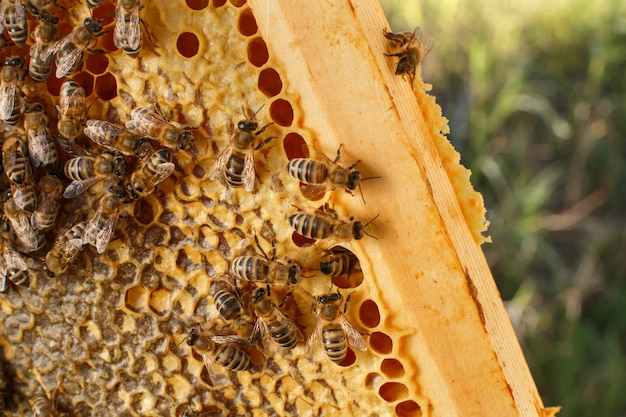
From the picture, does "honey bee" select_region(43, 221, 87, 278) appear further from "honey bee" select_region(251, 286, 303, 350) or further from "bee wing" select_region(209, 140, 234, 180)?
"honey bee" select_region(251, 286, 303, 350)

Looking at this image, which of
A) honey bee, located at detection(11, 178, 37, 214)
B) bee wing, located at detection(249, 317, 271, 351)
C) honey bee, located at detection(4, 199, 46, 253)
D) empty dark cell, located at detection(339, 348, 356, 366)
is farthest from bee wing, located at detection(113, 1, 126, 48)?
empty dark cell, located at detection(339, 348, 356, 366)

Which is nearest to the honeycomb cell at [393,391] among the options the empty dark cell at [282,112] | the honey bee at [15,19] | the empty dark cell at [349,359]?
the empty dark cell at [349,359]

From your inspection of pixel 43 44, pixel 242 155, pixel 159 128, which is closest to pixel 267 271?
pixel 242 155

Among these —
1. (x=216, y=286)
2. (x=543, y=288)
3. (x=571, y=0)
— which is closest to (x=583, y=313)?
(x=543, y=288)

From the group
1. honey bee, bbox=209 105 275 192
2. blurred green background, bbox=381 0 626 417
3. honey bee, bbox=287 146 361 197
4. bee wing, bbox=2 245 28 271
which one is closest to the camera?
honey bee, bbox=287 146 361 197

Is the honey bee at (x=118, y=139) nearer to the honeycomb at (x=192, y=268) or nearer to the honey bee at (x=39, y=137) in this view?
the honeycomb at (x=192, y=268)

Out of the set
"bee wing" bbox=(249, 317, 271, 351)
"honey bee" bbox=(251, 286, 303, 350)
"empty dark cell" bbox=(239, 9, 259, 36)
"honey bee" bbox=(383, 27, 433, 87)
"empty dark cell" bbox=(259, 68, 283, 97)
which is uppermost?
"honey bee" bbox=(383, 27, 433, 87)
